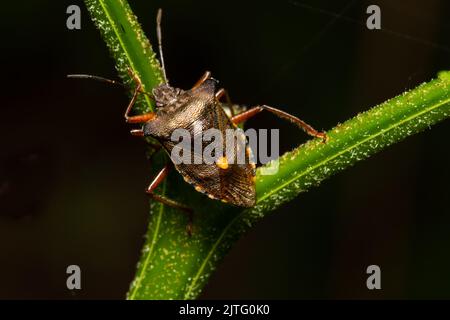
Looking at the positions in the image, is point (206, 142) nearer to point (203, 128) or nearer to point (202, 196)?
point (203, 128)

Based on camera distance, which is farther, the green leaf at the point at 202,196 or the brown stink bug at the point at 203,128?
the brown stink bug at the point at 203,128

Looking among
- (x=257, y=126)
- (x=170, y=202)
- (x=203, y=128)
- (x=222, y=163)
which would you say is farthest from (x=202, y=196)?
(x=257, y=126)

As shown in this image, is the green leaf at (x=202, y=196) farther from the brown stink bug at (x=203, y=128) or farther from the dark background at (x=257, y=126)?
the dark background at (x=257, y=126)

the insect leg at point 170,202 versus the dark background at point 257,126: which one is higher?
the dark background at point 257,126

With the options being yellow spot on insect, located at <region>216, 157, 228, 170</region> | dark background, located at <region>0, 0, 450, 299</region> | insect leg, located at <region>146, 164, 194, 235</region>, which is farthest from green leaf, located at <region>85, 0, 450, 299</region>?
dark background, located at <region>0, 0, 450, 299</region>

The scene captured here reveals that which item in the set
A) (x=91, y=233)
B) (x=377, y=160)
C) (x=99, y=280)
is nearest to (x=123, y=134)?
(x=91, y=233)

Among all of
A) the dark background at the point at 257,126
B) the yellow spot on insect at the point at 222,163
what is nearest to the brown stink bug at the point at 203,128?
the yellow spot on insect at the point at 222,163

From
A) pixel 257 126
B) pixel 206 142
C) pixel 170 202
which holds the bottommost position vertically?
pixel 170 202
